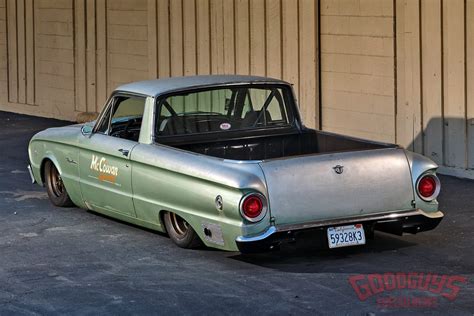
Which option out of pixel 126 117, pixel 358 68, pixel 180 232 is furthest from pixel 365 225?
pixel 358 68

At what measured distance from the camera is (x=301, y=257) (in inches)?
372

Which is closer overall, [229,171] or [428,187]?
[229,171]

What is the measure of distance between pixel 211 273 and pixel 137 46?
31.1ft

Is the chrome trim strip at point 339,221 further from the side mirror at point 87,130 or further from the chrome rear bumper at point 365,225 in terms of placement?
the side mirror at point 87,130

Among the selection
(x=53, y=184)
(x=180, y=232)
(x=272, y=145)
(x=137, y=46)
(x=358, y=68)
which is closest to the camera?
(x=180, y=232)

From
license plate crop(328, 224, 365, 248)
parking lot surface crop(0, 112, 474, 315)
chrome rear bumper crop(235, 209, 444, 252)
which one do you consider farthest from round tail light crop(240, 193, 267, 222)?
license plate crop(328, 224, 365, 248)

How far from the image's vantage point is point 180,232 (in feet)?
32.3

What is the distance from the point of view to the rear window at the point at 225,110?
1050cm

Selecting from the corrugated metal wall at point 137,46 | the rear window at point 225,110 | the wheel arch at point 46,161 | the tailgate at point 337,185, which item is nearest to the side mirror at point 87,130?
the wheel arch at point 46,161

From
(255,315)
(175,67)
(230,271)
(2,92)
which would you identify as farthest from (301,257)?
(2,92)

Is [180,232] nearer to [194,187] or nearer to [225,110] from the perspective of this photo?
[194,187]

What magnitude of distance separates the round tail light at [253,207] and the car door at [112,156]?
1664 millimetres

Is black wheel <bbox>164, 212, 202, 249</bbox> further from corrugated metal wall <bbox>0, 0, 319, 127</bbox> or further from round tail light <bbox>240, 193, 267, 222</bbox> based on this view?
corrugated metal wall <bbox>0, 0, 319, 127</bbox>

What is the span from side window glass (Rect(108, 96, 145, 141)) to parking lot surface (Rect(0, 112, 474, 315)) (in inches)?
34.4
